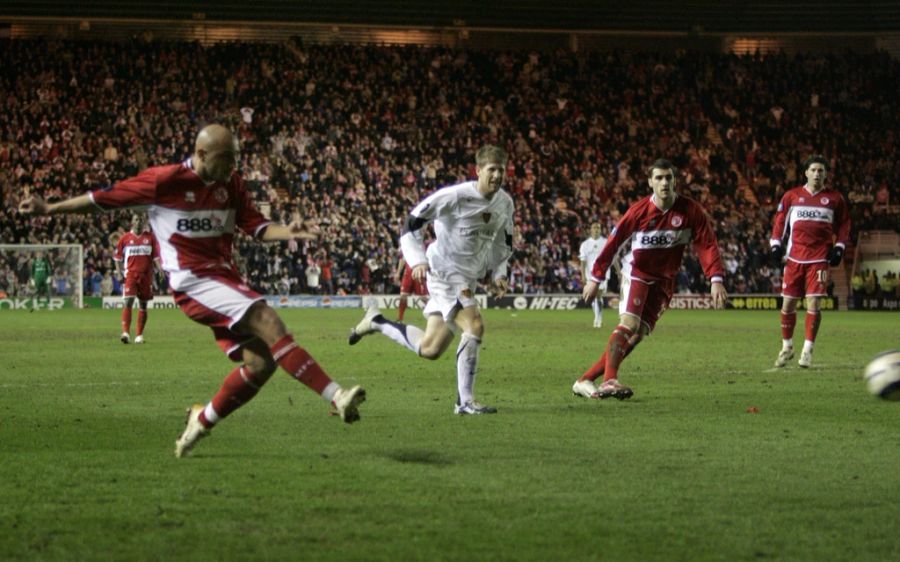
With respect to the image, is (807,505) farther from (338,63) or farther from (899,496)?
(338,63)

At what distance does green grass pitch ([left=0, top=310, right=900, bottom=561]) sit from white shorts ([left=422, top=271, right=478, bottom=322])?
3.02 ft

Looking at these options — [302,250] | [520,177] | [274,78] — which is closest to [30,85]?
[274,78]

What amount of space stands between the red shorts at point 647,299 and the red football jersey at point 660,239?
0.24ft

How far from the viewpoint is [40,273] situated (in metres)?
37.9

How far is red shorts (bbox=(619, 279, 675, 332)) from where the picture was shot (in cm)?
1154

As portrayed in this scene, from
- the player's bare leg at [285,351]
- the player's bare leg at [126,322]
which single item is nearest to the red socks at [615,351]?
the player's bare leg at [285,351]

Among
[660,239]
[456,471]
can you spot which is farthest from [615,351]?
[456,471]

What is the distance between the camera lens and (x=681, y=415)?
9930 mm

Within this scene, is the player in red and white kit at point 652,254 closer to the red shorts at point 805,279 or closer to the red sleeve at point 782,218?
the red shorts at point 805,279

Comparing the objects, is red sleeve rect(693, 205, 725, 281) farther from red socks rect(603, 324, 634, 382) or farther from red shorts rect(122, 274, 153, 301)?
red shorts rect(122, 274, 153, 301)

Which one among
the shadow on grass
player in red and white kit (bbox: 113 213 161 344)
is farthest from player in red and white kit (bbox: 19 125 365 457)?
player in red and white kit (bbox: 113 213 161 344)

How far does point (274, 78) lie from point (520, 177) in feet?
35.0

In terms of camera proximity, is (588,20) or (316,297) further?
(588,20)

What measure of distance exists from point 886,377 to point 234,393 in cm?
418
